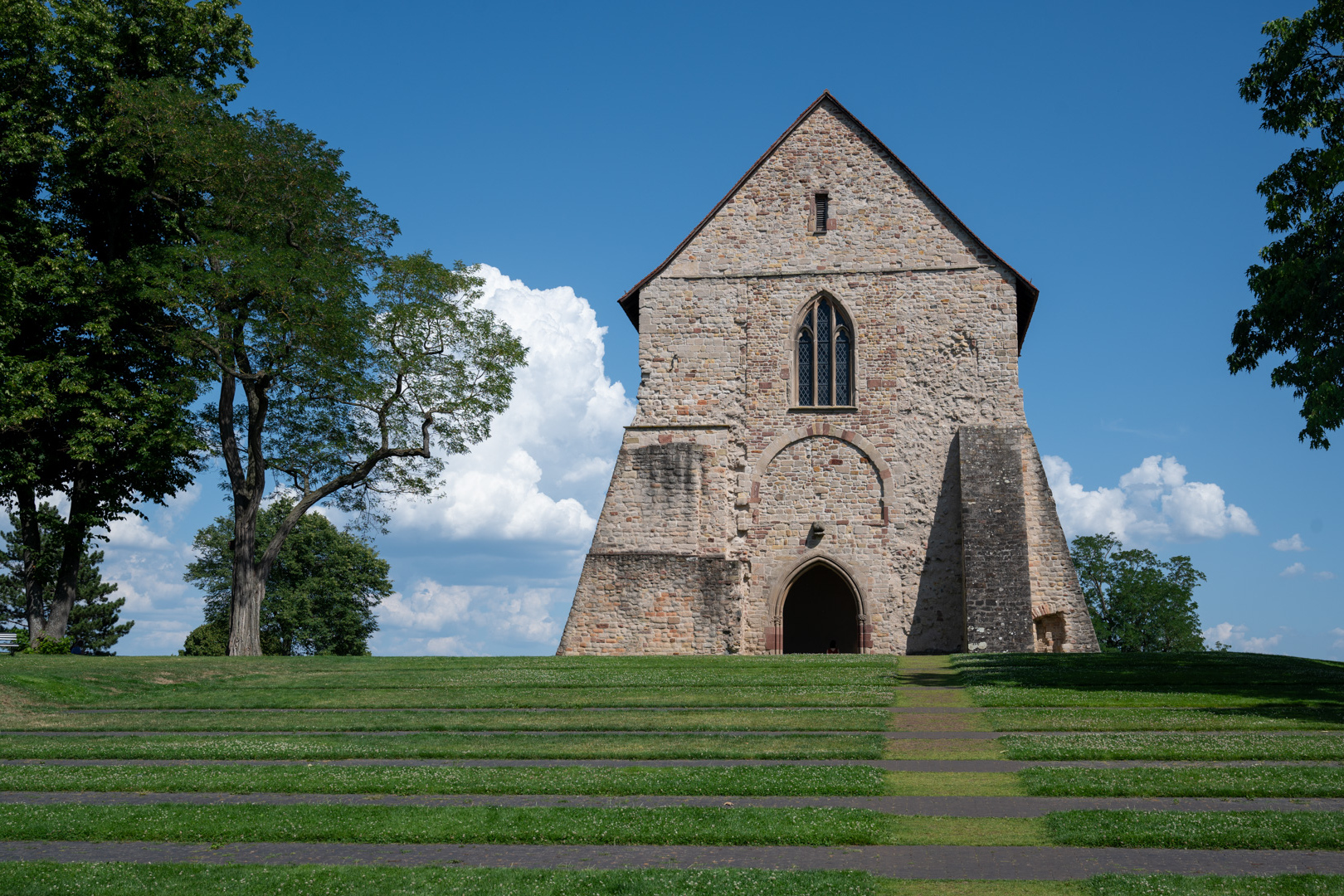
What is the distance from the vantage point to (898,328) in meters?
26.2

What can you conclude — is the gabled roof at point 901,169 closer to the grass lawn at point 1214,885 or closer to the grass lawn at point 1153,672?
the grass lawn at point 1153,672

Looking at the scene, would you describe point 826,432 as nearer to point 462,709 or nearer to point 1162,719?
point 462,709

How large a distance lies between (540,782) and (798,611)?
67.9 feet

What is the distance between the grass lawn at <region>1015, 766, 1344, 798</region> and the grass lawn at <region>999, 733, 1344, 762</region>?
0.69m

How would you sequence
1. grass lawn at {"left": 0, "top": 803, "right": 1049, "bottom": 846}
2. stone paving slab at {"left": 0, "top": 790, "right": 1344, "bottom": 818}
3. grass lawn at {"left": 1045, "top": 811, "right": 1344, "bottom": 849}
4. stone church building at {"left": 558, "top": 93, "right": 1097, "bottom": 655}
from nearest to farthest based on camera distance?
grass lawn at {"left": 1045, "top": 811, "right": 1344, "bottom": 849}, grass lawn at {"left": 0, "top": 803, "right": 1049, "bottom": 846}, stone paving slab at {"left": 0, "top": 790, "right": 1344, "bottom": 818}, stone church building at {"left": 558, "top": 93, "right": 1097, "bottom": 655}

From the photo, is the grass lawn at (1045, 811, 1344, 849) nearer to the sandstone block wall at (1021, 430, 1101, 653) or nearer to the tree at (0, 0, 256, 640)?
the sandstone block wall at (1021, 430, 1101, 653)

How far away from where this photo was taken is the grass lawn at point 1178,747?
1046 cm

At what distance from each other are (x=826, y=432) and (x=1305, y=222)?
37.4ft

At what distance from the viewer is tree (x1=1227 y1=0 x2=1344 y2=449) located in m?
16.9

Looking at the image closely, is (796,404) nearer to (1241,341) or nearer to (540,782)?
(1241,341)

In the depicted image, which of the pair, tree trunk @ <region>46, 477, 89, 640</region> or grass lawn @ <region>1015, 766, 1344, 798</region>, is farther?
tree trunk @ <region>46, 477, 89, 640</region>

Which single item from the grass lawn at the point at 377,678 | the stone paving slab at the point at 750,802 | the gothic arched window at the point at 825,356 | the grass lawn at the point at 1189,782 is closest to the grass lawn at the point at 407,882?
the stone paving slab at the point at 750,802

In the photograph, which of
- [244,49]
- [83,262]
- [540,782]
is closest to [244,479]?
[83,262]

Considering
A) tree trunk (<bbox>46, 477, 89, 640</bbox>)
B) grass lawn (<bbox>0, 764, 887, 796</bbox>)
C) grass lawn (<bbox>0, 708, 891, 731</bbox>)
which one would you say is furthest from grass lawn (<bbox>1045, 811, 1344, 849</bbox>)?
tree trunk (<bbox>46, 477, 89, 640</bbox>)
